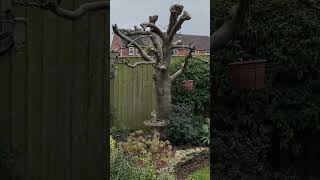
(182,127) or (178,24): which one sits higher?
(178,24)

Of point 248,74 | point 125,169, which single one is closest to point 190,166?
point 125,169

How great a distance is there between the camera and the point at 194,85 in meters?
3.04

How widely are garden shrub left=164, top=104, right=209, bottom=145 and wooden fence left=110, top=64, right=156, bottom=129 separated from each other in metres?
0.18

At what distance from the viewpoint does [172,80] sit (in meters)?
3.02

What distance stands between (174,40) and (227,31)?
0.47m

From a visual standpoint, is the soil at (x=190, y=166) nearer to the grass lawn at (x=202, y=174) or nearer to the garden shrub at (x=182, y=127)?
the grass lawn at (x=202, y=174)

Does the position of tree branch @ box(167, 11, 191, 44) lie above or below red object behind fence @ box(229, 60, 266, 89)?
above

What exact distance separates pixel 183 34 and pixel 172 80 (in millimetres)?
341

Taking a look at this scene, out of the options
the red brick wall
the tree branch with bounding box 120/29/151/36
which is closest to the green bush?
the red brick wall

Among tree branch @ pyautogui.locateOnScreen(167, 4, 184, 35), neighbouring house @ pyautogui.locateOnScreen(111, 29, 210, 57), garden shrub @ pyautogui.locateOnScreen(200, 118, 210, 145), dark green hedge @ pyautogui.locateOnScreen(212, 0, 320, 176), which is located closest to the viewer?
dark green hedge @ pyautogui.locateOnScreen(212, 0, 320, 176)

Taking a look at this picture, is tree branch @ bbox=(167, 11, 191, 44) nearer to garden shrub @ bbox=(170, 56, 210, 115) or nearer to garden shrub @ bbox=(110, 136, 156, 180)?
garden shrub @ bbox=(170, 56, 210, 115)

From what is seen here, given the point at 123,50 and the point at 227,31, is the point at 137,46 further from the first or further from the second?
the point at 227,31

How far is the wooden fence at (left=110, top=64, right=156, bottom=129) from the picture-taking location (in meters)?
3.03
